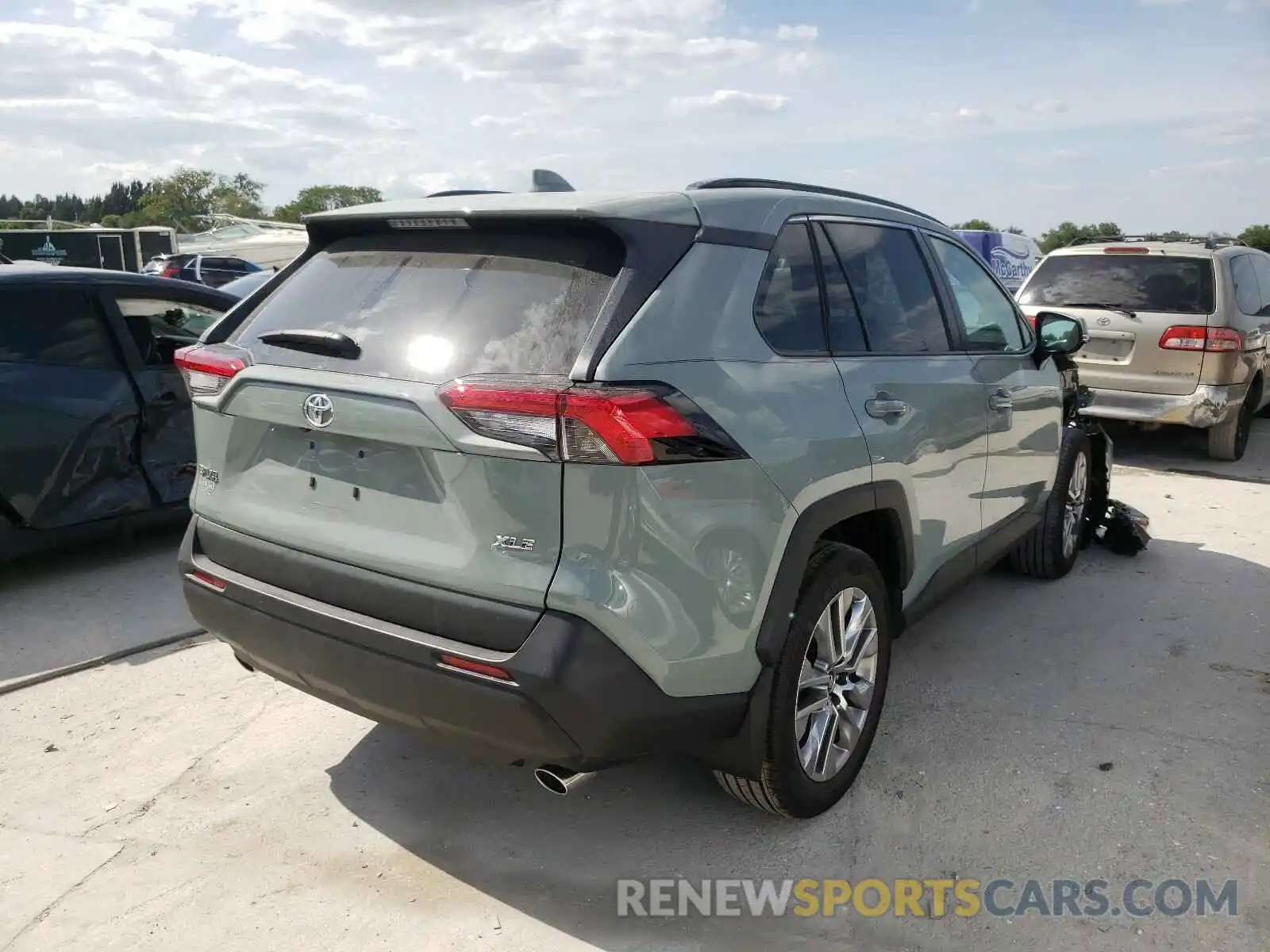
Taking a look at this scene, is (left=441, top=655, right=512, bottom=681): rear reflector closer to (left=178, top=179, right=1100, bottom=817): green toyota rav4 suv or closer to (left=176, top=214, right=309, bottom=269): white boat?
(left=178, top=179, right=1100, bottom=817): green toyota rav4 suv

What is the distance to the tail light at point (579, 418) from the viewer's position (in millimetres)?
2311

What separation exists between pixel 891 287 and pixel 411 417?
74.5 inches

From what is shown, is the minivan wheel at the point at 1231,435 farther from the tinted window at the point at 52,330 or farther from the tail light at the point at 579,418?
the tinted window at the point at 52,330

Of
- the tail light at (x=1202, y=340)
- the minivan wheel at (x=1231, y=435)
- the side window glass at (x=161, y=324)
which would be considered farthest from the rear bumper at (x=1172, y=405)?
the side window glass at (x=161, y=324)

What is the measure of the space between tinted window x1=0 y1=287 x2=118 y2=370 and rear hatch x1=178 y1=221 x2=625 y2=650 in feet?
8.55

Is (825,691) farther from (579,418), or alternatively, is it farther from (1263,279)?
(1263,279)

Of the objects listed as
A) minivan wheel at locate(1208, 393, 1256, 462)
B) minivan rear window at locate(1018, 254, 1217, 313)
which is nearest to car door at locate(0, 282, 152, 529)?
minivan rear window at locate(1018, 254, 1217, 313)

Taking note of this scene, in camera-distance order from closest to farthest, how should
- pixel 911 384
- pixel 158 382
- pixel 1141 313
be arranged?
pixel 911 384
pixel 158 382
pixel 1141 313

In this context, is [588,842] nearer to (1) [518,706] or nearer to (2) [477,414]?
→ (1) [518,706]

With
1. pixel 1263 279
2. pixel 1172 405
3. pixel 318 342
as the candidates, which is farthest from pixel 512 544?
pixel 1263 279

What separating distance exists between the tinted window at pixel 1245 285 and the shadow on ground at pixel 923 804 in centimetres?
494

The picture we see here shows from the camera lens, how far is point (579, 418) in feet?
7.55

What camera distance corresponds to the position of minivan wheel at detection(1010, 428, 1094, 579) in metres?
5.15

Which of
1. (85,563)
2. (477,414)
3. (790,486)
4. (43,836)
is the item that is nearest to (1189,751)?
(790,486)
